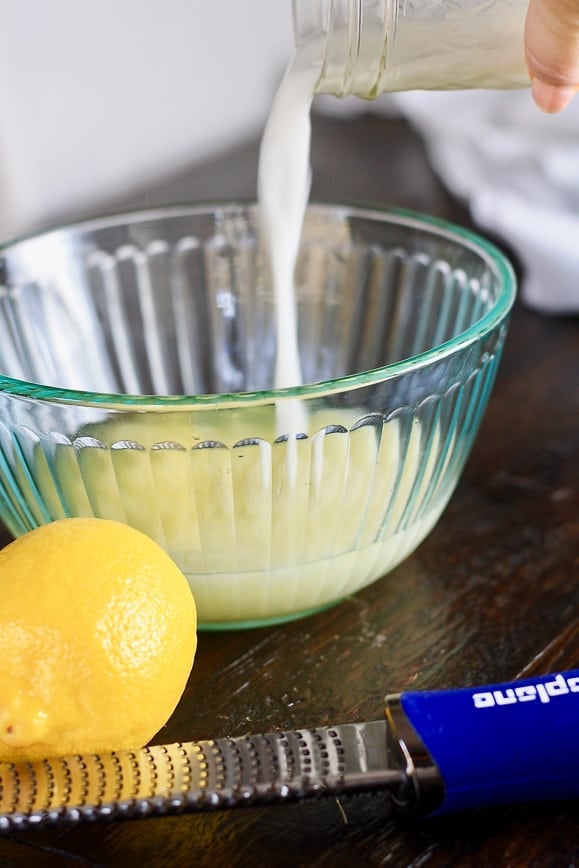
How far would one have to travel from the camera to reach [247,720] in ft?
1.88

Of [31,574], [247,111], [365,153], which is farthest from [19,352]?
[247,111]

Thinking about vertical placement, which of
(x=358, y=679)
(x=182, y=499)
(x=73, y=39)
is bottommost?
(x=358, y=679)

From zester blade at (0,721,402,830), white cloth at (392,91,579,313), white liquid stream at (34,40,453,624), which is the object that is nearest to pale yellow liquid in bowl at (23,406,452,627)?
white liquid stream at (34,40,453,624)

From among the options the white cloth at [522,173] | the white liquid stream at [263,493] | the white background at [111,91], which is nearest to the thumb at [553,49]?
the white liquid stream at [263,493]

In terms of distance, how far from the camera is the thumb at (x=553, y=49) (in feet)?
1.84

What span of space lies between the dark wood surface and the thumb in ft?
1.05

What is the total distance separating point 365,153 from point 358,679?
113 cm

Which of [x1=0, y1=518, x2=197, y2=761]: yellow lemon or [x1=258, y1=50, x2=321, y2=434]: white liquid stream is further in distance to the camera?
[x1=258, y1=50, x2=321, y2=434]: white liquid stream

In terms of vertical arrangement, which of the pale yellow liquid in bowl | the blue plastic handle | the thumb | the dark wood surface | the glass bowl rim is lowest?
the dark wood surface

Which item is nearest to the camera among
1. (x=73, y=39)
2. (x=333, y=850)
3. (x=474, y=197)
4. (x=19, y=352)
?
(x=333, y=850)

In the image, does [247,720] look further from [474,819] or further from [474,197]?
[474,197]

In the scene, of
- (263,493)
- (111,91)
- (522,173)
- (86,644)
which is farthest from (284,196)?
(111,91)

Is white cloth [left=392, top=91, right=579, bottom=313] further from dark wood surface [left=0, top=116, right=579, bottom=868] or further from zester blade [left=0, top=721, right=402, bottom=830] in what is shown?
zester blade [left=0, top=721, right=402, bottom=830]

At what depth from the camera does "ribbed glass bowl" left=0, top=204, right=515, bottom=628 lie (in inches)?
21.8
